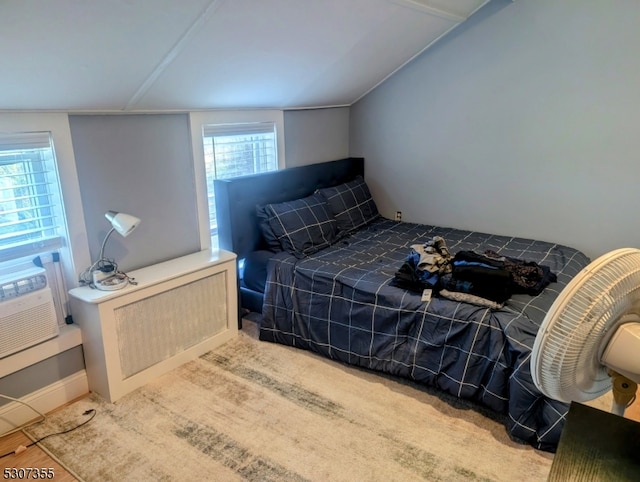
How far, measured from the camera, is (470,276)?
92.3 inches

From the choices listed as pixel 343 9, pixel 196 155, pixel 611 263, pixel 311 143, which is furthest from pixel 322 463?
pixel 311 143

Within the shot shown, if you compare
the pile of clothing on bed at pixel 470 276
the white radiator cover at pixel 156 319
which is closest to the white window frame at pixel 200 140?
the white radiator cover at pixel 156 319

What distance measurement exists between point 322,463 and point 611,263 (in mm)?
1462

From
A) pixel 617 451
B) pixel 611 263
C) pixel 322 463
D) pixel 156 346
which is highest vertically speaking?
pixel 611 263

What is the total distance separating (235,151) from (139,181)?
0.82 m

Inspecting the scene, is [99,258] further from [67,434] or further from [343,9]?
[343,9]

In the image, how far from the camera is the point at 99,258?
7.98 ft

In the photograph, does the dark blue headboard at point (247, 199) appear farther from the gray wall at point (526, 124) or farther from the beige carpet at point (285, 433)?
the gray wall at point (526, 124)

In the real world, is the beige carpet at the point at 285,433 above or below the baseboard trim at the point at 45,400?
below

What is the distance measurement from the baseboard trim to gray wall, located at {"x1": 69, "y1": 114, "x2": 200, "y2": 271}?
0.65 metres

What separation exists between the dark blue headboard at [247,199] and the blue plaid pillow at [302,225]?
124 mm

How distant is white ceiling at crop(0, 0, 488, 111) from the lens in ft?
5.60

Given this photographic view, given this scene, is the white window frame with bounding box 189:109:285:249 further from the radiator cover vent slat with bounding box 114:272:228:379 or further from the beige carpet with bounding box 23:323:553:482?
the beige carpet with bounding box 23:323:553:482

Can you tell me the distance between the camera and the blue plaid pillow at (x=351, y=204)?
11.5 ft
